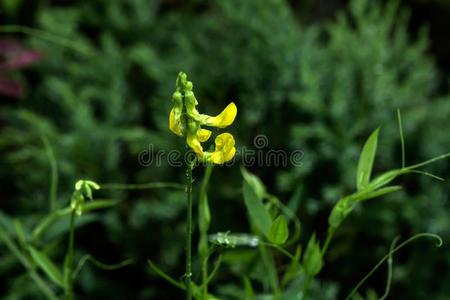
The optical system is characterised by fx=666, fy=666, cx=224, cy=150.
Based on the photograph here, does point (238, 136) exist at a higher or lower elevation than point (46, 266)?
higher

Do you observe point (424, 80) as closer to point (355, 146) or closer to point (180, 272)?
point (355, 146)

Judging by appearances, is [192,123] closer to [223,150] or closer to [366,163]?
[223,150]

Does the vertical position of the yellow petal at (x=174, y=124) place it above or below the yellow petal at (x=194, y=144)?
above

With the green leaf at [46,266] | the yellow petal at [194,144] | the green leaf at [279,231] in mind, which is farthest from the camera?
the green leaf at [46,266]

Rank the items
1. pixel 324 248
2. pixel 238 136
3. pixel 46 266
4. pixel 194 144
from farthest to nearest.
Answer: pixel 238 136
pixel 46 266
pixel 324 248
pixel 194 144

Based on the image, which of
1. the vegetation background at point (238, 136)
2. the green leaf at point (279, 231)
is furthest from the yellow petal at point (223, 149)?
the vegetation background at point (238, 136)

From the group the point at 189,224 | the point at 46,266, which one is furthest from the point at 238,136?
the point at 189,224

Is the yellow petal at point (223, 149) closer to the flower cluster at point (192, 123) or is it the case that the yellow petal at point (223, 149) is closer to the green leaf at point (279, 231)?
the flower cluster at point (192, 123)
